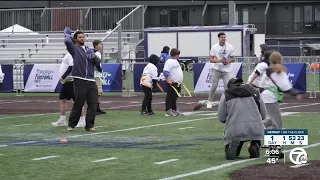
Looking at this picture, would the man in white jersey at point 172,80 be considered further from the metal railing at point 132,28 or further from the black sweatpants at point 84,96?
the metal railing at point 132,28

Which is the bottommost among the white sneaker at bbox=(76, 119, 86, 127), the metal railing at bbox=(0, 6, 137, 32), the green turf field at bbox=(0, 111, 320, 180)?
the green turf field at bbox=(0, 111, 320, 180)

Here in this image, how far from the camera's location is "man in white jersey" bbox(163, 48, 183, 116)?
70.0ft

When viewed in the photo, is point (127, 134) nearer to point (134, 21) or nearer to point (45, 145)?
point (45, 145)

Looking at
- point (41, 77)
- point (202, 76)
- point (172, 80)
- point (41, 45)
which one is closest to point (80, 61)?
point (172, 80)

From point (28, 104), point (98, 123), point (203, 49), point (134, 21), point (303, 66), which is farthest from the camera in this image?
point (203, 49)

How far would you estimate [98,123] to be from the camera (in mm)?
19219

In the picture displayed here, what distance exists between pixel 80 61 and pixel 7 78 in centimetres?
1746

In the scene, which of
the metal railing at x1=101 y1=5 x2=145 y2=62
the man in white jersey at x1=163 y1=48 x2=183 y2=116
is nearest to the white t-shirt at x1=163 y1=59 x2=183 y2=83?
the man in white jersey at x1=163 y1=48 x2=183 y2=116

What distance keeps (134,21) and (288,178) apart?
1402 inches

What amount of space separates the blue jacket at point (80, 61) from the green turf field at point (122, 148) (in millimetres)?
1141

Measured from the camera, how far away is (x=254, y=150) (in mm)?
12383

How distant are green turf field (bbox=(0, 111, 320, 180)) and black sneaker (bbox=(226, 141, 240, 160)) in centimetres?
15

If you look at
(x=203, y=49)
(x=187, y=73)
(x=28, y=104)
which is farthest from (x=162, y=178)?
(x=203, y=49)
